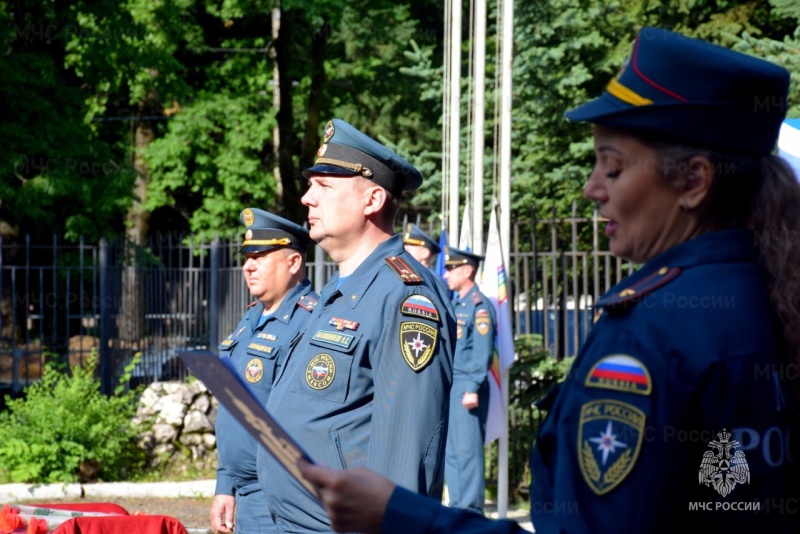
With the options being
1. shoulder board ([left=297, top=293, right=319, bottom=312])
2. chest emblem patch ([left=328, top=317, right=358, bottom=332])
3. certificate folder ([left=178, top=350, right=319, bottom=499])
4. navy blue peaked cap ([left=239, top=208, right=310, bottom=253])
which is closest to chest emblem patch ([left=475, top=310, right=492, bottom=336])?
navy blue peaked cap ([left=239, top=208, right=310, bottom=253])

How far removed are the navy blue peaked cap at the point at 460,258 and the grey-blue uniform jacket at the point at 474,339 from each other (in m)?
0.24

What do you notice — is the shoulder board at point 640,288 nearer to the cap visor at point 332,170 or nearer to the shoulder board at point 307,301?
the cap visor at point 332,170

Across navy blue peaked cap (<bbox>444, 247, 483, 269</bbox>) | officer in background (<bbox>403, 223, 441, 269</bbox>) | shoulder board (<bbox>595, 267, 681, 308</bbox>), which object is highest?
officer in background (<bbox>403, 223, 441, 269</bbox>)

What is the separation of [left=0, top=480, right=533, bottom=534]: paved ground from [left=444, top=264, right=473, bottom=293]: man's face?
2.04 metres

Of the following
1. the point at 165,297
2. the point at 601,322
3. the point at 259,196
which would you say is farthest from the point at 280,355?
the point at 259,196

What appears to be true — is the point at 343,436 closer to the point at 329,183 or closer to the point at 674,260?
the point at 329,183

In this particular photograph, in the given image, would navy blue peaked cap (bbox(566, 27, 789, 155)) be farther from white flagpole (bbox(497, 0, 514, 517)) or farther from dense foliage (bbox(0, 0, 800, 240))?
dense foliage (bbox(0, 0, 800, 240))

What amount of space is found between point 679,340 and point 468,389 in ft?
26.7

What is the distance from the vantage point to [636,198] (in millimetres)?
1790

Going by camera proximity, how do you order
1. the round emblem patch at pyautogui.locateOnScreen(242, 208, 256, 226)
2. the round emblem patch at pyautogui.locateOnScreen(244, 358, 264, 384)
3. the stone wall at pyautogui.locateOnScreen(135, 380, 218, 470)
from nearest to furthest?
the round emblem patch at pyautogui.locateOnScreen(244, 358, 264, 384) → the round emblem patch at pyautogui.locateOnScreen(242, 208, 256, 226) → the stone wall at pyautogui.locateOnScreen(135, 380, 218, 470)

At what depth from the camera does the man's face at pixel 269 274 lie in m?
5.57

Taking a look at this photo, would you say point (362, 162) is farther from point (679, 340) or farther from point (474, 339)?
point (474, 339)
